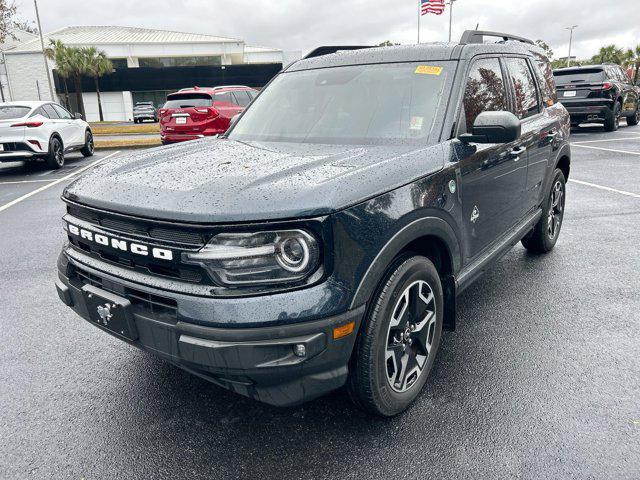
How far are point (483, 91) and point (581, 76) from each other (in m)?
13.5

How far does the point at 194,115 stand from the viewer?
1232 cm

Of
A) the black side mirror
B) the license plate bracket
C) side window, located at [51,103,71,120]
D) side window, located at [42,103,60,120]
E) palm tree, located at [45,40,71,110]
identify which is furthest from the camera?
palm tree, located at [45,40,71,110]

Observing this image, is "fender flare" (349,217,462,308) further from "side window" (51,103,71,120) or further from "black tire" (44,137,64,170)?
"side window" (51,103,71,120)

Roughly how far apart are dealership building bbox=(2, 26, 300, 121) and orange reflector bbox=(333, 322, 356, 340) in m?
48.9

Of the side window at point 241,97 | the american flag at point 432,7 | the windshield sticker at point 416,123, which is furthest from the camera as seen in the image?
the american flag at point 432,7

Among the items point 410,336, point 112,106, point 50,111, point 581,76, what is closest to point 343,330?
point 410,336

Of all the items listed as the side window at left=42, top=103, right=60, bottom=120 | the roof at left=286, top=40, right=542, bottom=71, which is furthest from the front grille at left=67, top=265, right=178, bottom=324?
the side window at left=42, top=103, right=60, bottom=120

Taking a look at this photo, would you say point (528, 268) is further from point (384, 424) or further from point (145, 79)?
point (145, 79)

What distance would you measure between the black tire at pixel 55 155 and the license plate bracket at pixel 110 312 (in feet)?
34.9

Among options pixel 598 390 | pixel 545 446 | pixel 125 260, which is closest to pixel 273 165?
pixel 125 260

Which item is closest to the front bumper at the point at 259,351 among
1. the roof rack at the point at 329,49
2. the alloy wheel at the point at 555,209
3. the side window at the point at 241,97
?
the roof rack at the point at 329,49

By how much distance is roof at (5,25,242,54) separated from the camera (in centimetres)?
5329

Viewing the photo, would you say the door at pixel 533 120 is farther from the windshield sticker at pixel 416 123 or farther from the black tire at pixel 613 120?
the black tire at pixel 613 120

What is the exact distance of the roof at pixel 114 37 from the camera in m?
53.3
